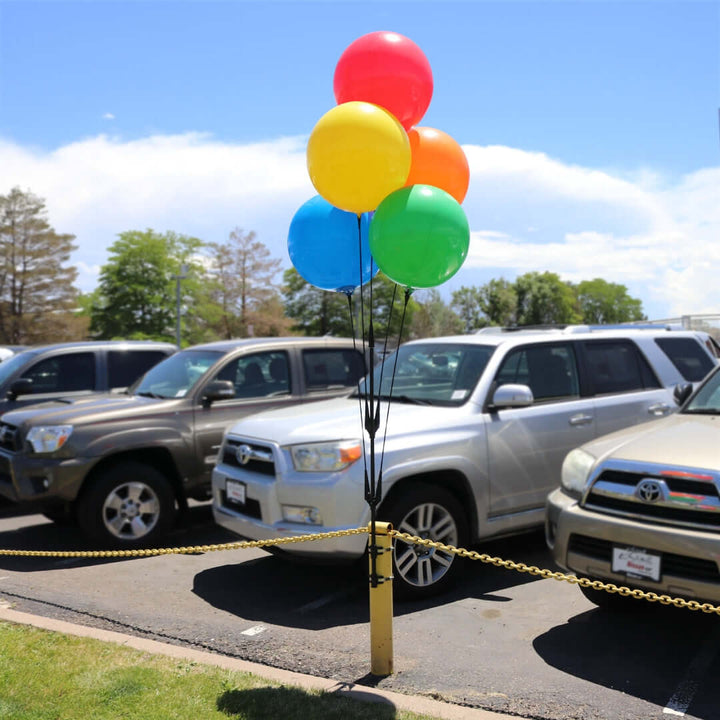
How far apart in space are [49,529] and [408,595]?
4296mm

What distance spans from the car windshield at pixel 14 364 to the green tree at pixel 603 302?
391 ft

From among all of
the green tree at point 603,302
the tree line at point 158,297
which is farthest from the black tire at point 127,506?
the green tree at point 603,302

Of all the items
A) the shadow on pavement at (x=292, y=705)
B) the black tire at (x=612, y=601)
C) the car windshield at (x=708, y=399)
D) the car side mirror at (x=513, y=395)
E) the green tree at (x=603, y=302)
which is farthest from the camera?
the green tree at (x=603, y=302)

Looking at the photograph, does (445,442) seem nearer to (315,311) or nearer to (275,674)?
(275,674)

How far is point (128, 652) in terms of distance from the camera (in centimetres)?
427

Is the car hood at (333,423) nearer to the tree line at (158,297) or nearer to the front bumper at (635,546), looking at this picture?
the front bumper at (635,546)

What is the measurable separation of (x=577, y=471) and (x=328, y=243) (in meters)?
1.99

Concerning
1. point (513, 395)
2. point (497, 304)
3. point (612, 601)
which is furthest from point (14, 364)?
point (497, 304)

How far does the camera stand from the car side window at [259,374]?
7.71 m

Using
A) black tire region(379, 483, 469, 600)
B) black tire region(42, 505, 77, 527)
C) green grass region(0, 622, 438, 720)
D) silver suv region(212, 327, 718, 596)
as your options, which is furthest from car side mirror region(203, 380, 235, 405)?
green grass region(0, 622, 438, 720)

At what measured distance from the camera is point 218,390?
7.11m

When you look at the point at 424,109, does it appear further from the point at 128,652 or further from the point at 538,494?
the point at 128,652

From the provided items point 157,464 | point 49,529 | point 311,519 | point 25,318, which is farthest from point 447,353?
point 25,318

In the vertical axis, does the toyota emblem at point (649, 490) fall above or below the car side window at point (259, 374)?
below
